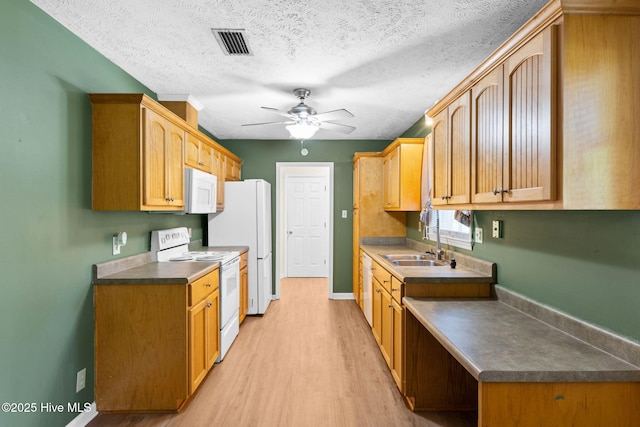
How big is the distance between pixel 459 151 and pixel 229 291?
2425 mm

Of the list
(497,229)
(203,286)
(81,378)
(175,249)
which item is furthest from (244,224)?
(497,229)

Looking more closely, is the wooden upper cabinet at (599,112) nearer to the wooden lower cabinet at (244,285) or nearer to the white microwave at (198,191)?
the white microwave at (198,191)

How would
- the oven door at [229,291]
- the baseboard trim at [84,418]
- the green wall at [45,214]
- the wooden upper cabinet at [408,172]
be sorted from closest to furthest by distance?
1. the green wall at [45,214]
2. the baseboard trim at [84,418]
3. the oven door at [229,291]
4. the wooden upper cabinet at [408,172]

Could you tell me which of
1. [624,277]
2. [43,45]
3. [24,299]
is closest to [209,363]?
[24,299]

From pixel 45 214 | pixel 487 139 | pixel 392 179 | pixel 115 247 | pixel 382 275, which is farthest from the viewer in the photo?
pixel 392 179

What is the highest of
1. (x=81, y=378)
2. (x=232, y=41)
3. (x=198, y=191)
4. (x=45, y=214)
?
(x=232, y=41)

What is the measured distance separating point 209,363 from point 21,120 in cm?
208

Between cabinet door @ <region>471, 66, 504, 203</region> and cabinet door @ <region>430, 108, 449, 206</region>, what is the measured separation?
394 millimetres

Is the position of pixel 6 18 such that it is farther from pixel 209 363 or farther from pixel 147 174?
pixel 209 363

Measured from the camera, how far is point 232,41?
2150mm

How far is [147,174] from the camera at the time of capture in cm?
234

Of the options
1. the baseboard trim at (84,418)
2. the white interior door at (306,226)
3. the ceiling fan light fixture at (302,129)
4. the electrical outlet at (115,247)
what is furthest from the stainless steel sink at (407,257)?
the white interior door at (306,226)

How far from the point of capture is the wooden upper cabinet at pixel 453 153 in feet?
6.44

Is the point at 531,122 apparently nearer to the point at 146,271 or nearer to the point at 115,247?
the point at 146,271
